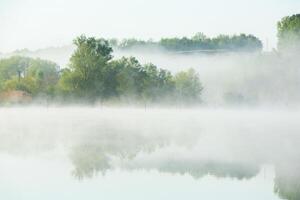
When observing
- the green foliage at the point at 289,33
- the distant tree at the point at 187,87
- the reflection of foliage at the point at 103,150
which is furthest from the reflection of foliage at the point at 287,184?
the distant tree at the point at 187,87

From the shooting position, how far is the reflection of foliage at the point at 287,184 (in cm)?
1410

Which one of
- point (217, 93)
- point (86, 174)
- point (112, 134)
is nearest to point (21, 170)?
point (86, 174)

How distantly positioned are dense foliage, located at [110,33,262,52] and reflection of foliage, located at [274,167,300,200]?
386ft

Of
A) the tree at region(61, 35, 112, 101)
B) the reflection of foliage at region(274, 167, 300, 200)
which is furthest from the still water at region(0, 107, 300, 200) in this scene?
the tree at region(61, 35, 112, 101)

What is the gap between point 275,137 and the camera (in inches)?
1139

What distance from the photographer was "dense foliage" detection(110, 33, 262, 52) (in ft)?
456

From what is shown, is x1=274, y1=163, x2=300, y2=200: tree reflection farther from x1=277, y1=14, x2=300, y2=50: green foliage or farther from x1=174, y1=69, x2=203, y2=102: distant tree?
x1=174, y1=69, x2=203, y2=102: distant tree

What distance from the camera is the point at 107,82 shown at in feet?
234

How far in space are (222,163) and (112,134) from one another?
11354 millimetres

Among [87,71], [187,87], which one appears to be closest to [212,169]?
[87,71]

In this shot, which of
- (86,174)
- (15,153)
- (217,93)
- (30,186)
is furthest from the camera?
(217,93)

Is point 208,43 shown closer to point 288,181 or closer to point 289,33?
point 289,33

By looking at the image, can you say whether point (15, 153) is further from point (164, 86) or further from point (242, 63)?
point (242, 63)

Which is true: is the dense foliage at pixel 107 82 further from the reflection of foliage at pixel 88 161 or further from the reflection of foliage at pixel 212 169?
the reflection of foliage at pixel 212 169
